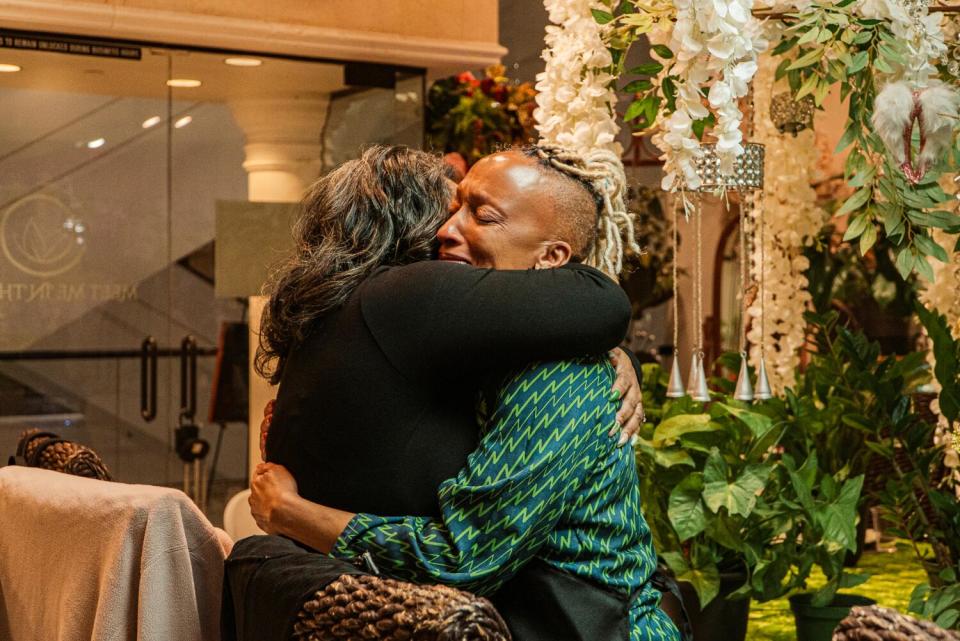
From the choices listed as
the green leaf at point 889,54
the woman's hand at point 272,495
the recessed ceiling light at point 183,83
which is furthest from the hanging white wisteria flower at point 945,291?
the recessed ceiling light at point 183,83

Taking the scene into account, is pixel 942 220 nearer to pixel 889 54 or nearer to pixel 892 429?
pixel 889 54

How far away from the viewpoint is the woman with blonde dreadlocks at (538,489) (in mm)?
1657

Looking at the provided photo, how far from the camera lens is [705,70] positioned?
8.44 feet

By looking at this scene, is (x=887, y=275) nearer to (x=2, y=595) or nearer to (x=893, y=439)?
(x=893, y=439)

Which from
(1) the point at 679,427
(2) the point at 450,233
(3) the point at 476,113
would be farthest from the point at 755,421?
(3) the point at 476,113

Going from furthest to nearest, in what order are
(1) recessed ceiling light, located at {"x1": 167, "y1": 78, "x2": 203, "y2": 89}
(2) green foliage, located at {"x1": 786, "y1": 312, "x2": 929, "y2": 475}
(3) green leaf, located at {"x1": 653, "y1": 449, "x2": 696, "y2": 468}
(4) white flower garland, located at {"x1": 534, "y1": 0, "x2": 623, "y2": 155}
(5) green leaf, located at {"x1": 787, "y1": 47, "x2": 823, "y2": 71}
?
(1) recessed ceiling light, located at {"x1": 167, "y1": 78, "x2": 203, "y2": 89} < (2) green foliage, located at {"x1": 786, "y1": 312, "x2": 929, "y2": 475} < (3) green leaf, located at {"x1": 653, "y1": 449, "x2": 696, "y2": 468} < (4) white flower garland, located at {"x1": 534, "y1": 0, "x2": 623, "y2": 155} < (5) green leaf, located at {"x1": 787, "y1": 47, "x2": 823, "y2": 71}

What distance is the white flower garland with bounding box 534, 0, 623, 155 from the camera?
3.16 m

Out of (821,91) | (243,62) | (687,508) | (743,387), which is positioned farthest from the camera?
(243,62)

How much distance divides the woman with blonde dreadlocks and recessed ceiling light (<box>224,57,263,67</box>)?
3663mm

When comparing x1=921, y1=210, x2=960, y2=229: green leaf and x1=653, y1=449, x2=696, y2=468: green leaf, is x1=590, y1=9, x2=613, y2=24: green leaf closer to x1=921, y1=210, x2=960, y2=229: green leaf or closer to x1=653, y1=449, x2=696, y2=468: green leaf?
x1=921, y1=210, x2=960, y2=229: green leaf

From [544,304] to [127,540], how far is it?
70 centimetres

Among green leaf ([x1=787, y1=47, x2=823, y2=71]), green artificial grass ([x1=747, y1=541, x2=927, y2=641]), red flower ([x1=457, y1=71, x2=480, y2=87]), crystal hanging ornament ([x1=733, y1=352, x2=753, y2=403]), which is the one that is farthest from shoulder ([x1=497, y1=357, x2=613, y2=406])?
red flower ([x1=457, y1=71, x2=480, y2=87])

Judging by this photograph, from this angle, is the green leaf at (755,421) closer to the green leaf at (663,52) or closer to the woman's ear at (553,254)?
the green leaf at (663,52)

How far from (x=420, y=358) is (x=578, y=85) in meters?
1.76
